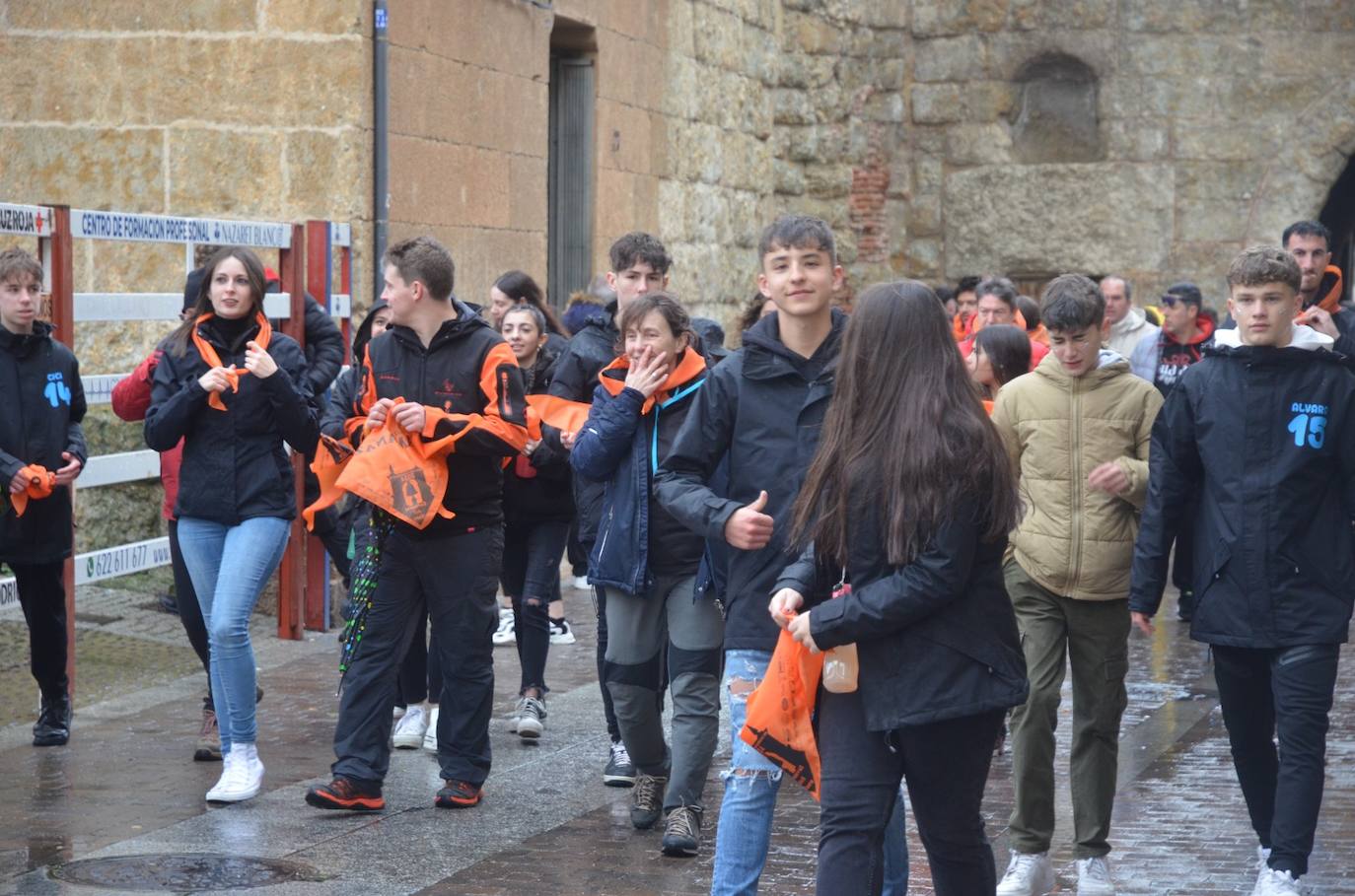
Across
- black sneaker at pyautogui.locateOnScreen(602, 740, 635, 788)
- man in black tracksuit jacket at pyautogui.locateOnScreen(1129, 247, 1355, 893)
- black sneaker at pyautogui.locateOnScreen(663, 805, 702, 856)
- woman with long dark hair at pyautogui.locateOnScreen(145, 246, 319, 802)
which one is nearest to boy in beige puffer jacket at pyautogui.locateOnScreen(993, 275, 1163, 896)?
man in black tracksuit jacket at pyautogui.locateOnScreen(1129, 247, 1355, 893)

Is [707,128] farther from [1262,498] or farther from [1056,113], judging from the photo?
[1262,498]

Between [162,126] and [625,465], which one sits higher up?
[162,126]

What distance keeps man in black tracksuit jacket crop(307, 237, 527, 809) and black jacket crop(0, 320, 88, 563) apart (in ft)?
5.21

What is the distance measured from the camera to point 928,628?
449 cm

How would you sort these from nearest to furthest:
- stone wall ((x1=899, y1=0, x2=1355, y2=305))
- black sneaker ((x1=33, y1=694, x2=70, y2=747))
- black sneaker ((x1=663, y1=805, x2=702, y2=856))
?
black sneaker ((x1=663, y1=805, x2=702, y2=856)) < black sneaker ((x1=33, y1=694, x2=70, y2=747)) < stone wall ((x1=899, y1=0, x2=1355, y2=305))

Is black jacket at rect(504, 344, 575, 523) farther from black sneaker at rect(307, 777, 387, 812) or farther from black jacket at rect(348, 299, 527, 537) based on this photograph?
black sneaker at rect(307, 777, 387, 812)

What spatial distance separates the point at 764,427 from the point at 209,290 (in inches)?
108

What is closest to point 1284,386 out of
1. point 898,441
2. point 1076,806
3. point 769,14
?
point 1076,806

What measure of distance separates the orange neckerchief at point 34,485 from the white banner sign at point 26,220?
1061 mm

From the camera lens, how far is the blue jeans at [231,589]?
711 centimetres

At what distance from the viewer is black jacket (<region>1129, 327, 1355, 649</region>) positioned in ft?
19.1

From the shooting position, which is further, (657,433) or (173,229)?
(173,229)

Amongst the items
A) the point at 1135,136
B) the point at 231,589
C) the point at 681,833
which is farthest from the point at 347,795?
the point at 1135,136

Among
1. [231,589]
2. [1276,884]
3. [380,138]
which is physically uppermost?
[380,138]
